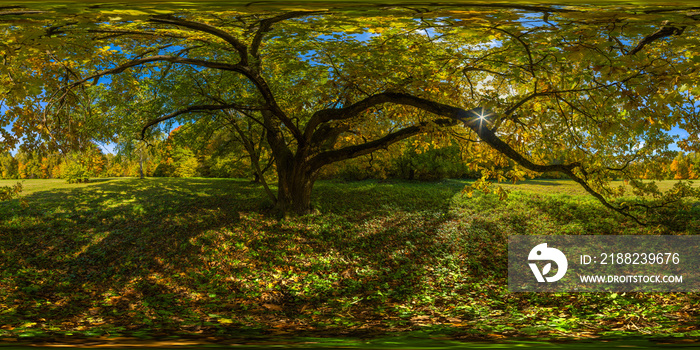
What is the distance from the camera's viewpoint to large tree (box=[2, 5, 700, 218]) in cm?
294

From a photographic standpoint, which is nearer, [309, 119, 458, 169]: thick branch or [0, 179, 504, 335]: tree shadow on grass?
[0, 179, 504, 335]: tree shadow on grass

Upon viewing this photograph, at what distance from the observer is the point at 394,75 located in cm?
572

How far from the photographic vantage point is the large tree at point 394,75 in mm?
2936

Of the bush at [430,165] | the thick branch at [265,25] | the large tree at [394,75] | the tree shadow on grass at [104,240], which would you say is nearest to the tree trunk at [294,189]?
the large tree at [394,75]

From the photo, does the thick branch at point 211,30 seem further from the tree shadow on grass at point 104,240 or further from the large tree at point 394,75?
the tree shadow on grass at point 104,240

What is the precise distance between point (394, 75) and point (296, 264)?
12.0 feet

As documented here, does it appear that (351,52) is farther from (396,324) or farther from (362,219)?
(362,219)

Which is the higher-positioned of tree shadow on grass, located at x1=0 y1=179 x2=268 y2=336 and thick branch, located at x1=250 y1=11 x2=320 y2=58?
thick branch, located at x1=250 y1=11 x2=320 y2=58

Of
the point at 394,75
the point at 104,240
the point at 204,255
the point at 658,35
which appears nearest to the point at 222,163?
the point at 104,240

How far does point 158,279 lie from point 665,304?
6.95 meters

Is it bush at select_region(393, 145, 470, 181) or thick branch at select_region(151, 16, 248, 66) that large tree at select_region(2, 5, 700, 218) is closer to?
thick branch at select_region(151, 16, 248, 66)

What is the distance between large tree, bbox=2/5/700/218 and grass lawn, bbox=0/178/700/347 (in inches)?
62.5

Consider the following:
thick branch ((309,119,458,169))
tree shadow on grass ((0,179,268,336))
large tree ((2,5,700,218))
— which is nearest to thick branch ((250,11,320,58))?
large tree ((2,5,700,218))

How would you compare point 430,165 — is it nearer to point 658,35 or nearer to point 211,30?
point 658,35
